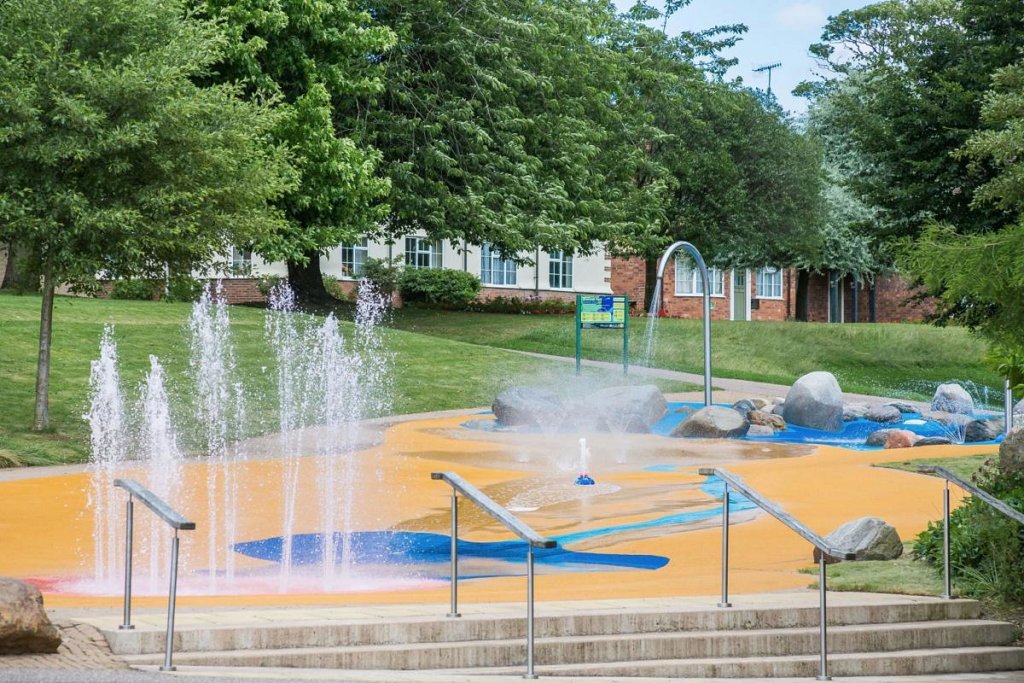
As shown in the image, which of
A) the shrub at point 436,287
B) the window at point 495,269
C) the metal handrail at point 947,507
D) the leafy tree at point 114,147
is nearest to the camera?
the metal handrail at point 947,507

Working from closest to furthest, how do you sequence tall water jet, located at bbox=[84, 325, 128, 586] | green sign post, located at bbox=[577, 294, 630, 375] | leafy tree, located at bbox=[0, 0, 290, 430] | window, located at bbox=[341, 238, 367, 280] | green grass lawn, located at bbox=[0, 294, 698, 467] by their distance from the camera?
tall water jet, located at bbox=[84, 325, 128, 586], leafy tree, located at bbox=[0, 0, 290, 430], green grass lawn, located at bbox=[0, 294, 698, 467], green sign post, located at bbox=[577, 294, 630, 375], window, located at bbox=[341, 238, 367, 280]

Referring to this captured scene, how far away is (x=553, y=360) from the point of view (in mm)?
34125

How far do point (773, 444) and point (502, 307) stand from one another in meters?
22.9

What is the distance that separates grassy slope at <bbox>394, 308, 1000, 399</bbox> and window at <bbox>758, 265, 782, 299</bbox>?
16.6m

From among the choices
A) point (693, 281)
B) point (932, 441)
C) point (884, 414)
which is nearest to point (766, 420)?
point (884, 414)

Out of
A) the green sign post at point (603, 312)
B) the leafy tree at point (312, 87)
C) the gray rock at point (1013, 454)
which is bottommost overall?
the gray rock at point (1013, 454)

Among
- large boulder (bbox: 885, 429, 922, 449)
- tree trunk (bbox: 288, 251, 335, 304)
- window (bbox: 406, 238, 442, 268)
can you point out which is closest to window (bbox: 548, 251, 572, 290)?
window (bbox: 406, 238, 442, 268)

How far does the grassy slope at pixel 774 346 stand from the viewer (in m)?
37.1

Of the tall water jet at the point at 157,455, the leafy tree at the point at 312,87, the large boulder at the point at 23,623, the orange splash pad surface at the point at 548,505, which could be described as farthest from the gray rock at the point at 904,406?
the large boulder at the point at 23,623

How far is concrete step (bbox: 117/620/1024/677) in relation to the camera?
26.4 feet

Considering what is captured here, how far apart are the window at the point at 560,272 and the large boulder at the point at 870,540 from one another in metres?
41.9

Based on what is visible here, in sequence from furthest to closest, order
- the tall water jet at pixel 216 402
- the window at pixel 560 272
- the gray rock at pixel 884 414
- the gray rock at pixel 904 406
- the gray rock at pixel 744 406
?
1. the window at pixel 560 272
2. the gray rock at pixel 904 406
3. the gray rock at pixel 884 414
4. the gray rock at pixel 744 406
5. the tall water jet at pixel 216 402

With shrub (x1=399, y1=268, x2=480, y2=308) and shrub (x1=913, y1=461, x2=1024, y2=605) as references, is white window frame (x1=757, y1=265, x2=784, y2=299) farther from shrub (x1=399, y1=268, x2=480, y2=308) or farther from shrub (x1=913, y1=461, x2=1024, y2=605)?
shrub (x1=913, y1=461, x2=1024, y2=605)

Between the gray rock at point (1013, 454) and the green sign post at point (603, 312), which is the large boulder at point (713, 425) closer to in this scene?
the green sign post at point (603, 312)
